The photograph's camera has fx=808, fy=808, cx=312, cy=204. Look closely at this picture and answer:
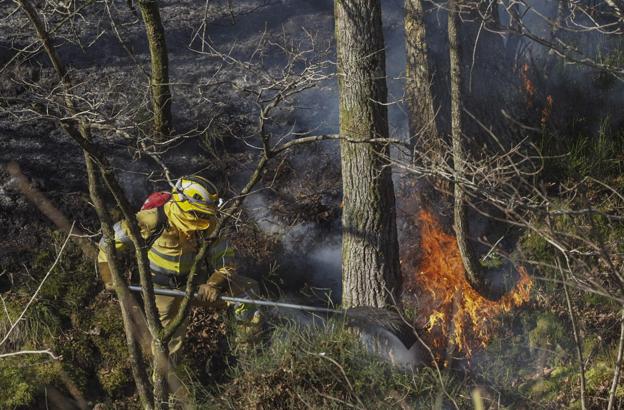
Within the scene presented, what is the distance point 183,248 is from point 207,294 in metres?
0.50

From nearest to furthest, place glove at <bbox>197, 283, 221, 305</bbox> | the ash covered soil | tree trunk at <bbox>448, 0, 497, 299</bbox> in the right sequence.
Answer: glove at <bbox>197, 283, 221, 305</bbox> → tree trunk at <bbox>448, 0, 497, 299</bbox> → the ash covered soil

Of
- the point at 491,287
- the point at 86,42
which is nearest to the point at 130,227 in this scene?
the point at 491,287

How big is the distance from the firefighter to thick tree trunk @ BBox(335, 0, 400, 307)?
1.12 meters

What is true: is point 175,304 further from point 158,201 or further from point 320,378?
point 320,378

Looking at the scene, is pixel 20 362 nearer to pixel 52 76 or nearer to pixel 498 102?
pixel 52 76

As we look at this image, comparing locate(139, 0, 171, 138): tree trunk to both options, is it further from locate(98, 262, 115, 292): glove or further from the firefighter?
locate(98, 262, 115, 292): glove

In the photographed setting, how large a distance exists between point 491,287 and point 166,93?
4.43m

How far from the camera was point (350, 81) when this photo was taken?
723cm

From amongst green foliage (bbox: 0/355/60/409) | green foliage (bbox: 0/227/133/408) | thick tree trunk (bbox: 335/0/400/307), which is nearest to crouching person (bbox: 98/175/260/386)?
thick tree trunk (bbox: 335/0/400/307)

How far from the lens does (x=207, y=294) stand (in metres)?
7.46

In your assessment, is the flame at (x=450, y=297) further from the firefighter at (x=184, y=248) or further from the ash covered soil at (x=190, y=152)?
the firefighter at (x=184, y=248)

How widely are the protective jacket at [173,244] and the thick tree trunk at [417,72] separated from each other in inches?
115

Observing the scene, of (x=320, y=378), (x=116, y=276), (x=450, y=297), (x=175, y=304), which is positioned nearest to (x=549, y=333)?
(x=450, y=297)

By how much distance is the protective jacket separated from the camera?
23.7ft
